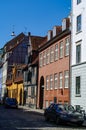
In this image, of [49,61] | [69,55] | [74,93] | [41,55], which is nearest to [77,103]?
[74,93]

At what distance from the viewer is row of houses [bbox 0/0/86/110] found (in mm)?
36062

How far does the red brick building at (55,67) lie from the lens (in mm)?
40812

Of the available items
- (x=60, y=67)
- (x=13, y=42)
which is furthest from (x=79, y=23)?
(x=13, y=42)

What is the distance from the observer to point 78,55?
121ft

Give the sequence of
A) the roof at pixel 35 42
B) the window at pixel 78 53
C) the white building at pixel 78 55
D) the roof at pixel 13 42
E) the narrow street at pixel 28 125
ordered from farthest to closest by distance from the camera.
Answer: the roof at pixel 13 42
the roof at pixel 35 42
the window at pixel 78 53
the white building at pixel 78 55
the narrow street at pixel 28 125

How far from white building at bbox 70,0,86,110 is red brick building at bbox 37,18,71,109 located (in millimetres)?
1962

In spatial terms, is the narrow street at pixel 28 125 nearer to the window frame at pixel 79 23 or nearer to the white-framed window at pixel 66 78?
the white-framed window at pixel 66 78

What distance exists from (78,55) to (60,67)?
6317 mm

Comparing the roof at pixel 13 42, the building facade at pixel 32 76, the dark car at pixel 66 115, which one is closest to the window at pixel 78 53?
the dark car at pixel 66 115

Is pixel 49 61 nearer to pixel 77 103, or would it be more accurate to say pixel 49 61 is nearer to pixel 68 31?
pixel 68 31

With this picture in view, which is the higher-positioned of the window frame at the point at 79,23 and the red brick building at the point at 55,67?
the window frame at the point at 79,23

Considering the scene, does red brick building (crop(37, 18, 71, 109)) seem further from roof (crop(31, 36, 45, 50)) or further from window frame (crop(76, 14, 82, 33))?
roof (crop(31, 36, 45, 50))

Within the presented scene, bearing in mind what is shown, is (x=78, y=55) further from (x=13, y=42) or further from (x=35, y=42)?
(x=13, y=42)

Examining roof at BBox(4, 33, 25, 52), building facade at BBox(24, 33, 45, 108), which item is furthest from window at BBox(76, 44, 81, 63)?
roof at BBox(4, 33, 25, 52)
